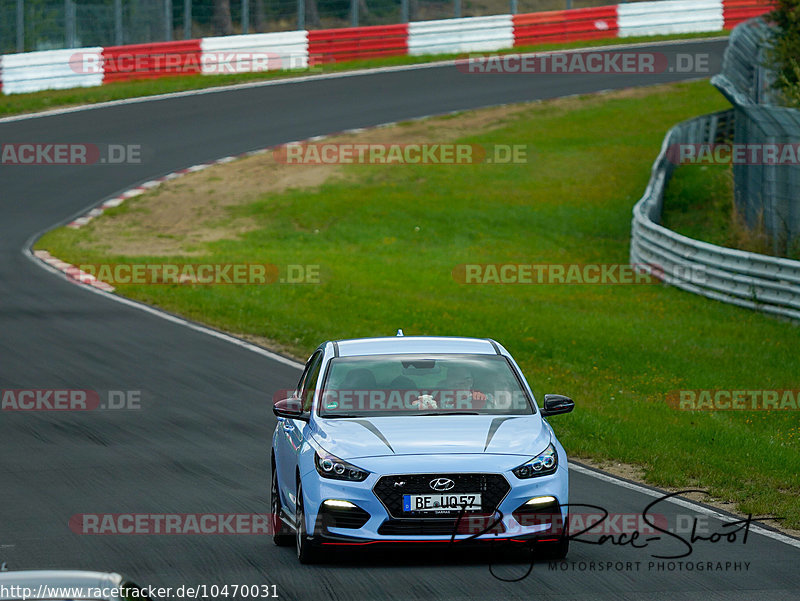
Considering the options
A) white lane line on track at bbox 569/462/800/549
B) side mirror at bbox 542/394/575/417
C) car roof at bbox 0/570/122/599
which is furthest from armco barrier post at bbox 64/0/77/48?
car roof at bbox 0/570/122/599

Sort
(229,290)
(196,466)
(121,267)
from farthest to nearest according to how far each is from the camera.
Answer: (121,267), (229,290), (196,466)

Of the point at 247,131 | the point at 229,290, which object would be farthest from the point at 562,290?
the point at 247,131

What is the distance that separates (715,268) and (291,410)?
49.6ft

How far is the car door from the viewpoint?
927 centimetres

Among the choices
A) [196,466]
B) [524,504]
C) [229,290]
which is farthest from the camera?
[229,290]

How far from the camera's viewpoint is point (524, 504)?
8.56 metres

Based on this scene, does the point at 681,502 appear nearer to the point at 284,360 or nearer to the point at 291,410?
the point at 291,410

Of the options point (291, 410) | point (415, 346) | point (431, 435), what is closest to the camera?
point (431, 435)

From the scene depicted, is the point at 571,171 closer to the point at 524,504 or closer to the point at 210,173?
the point at 210,173

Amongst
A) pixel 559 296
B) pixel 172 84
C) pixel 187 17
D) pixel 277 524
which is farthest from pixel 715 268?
pixel 187 17

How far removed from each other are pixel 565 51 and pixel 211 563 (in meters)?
39.4

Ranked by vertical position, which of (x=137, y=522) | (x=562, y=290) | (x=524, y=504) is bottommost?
(x=562, y=290)

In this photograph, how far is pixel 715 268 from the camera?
23094mm

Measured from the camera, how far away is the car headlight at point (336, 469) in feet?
28.0
